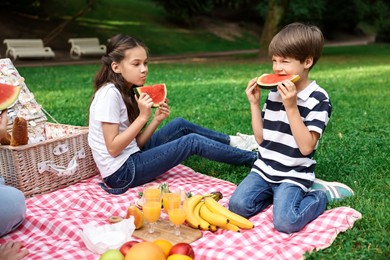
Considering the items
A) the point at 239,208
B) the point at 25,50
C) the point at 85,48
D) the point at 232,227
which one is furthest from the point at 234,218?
the point at 85,48

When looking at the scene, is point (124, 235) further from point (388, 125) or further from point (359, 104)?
point (359, 104)

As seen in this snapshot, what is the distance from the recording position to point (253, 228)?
3316 mm

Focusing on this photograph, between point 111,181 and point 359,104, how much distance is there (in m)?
4.70

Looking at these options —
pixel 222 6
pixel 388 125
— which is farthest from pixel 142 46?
pixel 222 6

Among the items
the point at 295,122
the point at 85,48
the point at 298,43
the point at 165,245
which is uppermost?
the point at 298,43

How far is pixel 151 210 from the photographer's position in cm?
311

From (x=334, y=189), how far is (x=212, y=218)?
102 centimetres

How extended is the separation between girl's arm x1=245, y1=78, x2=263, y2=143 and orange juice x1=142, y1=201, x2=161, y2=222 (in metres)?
1.00

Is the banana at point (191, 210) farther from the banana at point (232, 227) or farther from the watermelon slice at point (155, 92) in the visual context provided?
the watermelon slice at point (155, 92)

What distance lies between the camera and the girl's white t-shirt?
12.5 ft

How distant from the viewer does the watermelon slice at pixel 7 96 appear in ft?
11.5

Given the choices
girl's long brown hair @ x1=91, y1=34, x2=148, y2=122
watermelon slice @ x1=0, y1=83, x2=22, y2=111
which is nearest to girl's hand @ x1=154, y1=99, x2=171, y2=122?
girl's long brown hair @ x1=91, y1=34, x2=148, y2=122

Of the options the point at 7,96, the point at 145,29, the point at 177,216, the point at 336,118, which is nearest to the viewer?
the point at 177,216

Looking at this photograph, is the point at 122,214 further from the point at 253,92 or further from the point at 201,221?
the point at 253,92
